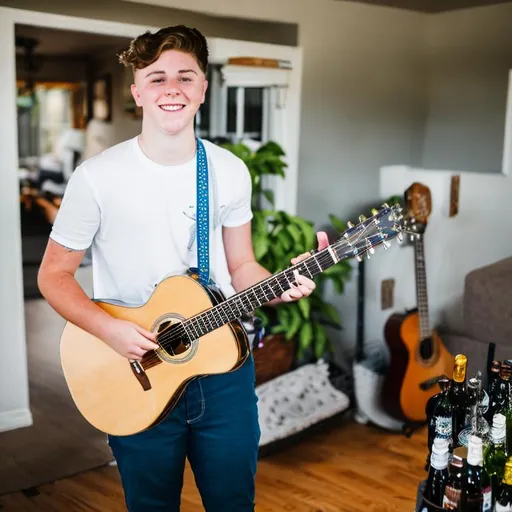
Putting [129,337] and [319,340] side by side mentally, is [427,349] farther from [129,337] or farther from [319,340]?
[129,337]

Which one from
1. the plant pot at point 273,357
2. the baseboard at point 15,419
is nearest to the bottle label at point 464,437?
the plant pot at point 273,357

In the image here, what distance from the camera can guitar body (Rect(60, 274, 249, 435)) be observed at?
176 centimetres

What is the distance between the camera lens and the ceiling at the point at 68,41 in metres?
6.92

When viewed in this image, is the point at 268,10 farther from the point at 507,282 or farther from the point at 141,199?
the point at 141,199

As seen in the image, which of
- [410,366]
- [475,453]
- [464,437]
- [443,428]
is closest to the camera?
[475,453]

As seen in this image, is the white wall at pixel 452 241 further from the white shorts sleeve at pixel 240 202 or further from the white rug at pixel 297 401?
the white shorts sleeve at pixel 240 202

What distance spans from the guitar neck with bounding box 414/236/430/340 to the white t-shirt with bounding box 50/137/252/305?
180cm

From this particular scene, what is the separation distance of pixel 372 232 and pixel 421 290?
1.91m

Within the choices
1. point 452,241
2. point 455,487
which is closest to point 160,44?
point 455,487

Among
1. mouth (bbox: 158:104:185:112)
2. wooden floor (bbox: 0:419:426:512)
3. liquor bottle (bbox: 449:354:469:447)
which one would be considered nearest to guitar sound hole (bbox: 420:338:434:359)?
wooden floor (bbox: 0:419:426:512)

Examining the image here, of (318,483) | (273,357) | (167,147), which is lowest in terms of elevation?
(318,483)

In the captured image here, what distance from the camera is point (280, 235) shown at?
3523mm

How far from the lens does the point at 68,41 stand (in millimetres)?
7770

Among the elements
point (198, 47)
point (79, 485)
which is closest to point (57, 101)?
point (79, 485)
